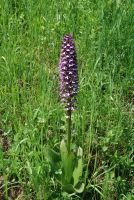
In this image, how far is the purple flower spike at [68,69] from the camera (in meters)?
2.02

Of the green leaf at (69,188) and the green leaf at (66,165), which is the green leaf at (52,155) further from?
the green leaf at (69,188)

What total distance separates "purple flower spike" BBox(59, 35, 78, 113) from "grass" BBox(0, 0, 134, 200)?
14.6 inches

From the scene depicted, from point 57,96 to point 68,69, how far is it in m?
0.94

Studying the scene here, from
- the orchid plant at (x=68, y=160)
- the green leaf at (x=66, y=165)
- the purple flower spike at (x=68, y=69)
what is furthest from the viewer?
the green leaf at (x=66, y=165)

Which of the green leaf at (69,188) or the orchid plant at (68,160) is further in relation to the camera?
the green leaf at (69,188)

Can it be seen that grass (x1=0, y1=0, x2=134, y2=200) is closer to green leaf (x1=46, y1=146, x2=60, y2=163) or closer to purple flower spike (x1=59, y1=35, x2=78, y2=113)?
green leaf (x1=46, y1=146, x2=60, y2=163)

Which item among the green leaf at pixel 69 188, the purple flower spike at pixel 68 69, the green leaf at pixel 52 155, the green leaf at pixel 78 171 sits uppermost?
the purple flower spike at pixel 68 69

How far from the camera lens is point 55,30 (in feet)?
11.8

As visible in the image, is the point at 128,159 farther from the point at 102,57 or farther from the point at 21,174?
the point at 102,57

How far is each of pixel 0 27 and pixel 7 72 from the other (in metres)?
0.87

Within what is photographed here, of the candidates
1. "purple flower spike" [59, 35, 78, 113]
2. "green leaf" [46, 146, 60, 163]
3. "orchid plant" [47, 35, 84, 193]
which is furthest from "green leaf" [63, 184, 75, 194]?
"purple flower spike" [59, 35, 78, 113]

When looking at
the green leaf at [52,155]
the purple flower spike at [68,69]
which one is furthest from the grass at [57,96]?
the purple flower spike at [68,69]

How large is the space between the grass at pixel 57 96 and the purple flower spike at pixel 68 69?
14.6 inches

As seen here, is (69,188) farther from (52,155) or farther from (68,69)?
(68,69)
